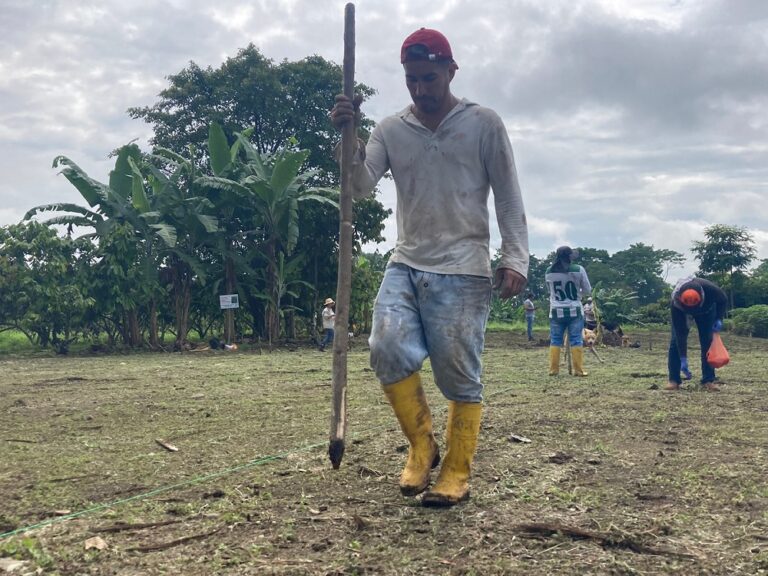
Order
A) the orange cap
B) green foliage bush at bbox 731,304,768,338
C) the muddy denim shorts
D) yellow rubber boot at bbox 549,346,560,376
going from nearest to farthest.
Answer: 1. the muddy denim shorts
2. the orange cap
3. yellow rubber boot at bbox 549,346,560,376
4. green foliage bush at bbox 731,304,768,338

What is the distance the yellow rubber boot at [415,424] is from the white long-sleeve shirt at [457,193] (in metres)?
0.56

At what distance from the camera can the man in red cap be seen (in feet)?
11.0

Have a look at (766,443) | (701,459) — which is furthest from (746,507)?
(766,443)

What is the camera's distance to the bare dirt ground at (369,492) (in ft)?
8.49

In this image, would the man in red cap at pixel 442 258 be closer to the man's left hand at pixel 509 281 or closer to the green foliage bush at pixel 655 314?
the man's left hand at pixel 509 281

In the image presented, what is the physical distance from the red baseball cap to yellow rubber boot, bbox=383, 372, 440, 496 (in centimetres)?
146

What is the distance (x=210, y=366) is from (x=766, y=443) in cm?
969

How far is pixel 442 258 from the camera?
3428mm

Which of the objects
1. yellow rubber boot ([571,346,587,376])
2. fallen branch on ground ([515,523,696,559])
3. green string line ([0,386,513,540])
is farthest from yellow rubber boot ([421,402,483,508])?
yellow rubber boot ([571,346,587,376])

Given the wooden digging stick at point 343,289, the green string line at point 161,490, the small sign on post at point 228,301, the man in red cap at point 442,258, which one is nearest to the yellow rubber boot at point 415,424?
the man in red cap at point 442,258

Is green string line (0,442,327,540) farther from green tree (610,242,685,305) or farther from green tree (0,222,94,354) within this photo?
green tree (610,242,685,305)

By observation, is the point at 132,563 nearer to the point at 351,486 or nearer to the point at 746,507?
the point at 351,486

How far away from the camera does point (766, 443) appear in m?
4.68

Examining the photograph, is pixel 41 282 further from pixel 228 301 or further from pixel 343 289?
pixel 343 289
